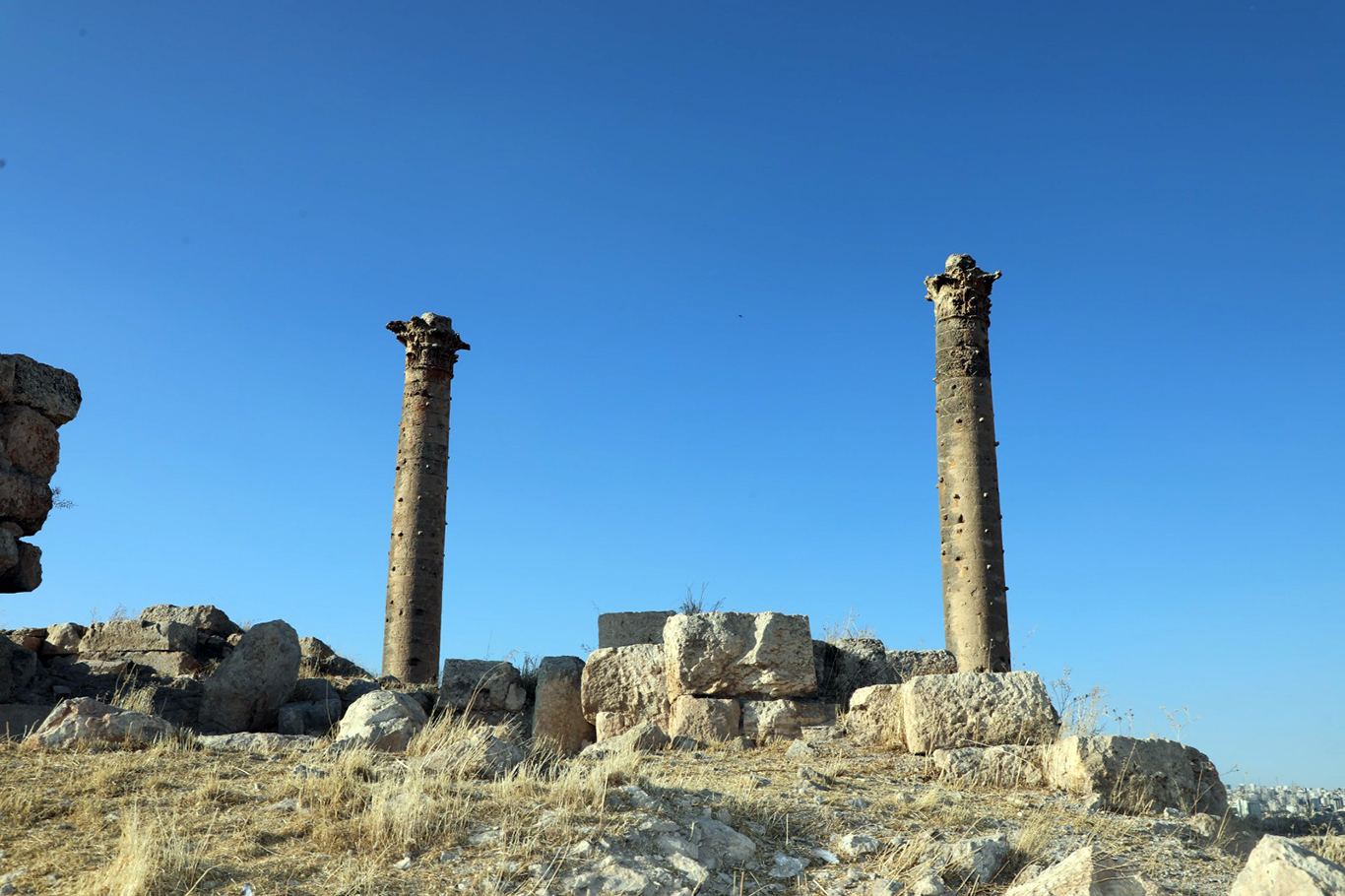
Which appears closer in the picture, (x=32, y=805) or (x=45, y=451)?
(x=32, y=805)

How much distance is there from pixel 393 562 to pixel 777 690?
10182 millimetres

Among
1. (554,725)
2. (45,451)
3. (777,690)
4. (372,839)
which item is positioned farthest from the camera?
(45,451)

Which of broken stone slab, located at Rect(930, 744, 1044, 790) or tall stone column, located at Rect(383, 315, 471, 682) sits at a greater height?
tall stone column, located at Rect(383, 315, 471, 682)

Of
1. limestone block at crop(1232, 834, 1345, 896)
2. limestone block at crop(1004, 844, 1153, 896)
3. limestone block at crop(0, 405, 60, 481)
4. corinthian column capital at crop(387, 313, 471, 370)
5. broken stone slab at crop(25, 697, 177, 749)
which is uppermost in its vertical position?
corinthian column capital at crop(387, 313, 471, 370)

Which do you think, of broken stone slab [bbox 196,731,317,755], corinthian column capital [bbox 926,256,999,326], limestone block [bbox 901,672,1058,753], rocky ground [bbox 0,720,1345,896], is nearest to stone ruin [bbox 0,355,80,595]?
broken stone slab [bbox 196,731,317,755]

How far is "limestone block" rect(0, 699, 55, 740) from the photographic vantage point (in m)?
9.94

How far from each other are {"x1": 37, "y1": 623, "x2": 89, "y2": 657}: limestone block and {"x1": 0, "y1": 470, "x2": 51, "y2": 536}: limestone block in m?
3.31

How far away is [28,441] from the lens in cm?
1199

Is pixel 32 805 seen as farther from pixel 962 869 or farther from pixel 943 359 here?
pixel 943 359

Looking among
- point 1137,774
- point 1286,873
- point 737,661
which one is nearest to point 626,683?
point 737,661

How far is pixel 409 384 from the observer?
754 inches

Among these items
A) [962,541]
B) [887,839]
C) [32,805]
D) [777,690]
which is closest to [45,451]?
[32,805]

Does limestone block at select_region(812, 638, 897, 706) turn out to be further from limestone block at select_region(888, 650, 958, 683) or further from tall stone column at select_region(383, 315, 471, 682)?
tall stone column at select_region(383, 315, 471, 682)

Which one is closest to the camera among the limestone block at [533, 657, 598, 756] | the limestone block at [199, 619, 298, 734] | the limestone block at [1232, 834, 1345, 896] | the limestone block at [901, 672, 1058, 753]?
the limestone block at [1232, 834, 1345, 896]
